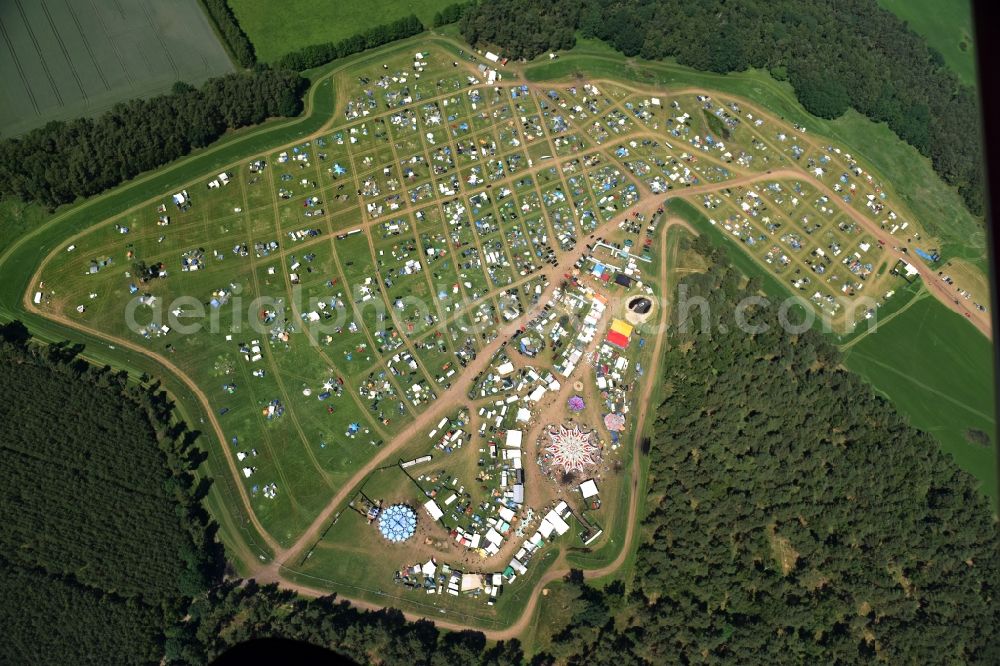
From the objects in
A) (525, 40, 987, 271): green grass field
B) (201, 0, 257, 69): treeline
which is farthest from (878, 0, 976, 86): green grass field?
(201, 0, 257, 69): treeline

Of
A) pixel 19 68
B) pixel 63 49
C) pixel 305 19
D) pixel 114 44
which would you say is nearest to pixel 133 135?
pixel 114 44

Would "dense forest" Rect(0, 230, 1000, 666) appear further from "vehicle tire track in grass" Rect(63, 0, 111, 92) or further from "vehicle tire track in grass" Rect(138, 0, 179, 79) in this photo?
"vehicle tire track in grass" Rect(138, 0, 179, 79)

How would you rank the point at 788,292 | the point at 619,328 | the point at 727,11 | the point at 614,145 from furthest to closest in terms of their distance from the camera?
the point at 727,11 < the point at 614,145 < the point at 788,292 < the point at 619,328

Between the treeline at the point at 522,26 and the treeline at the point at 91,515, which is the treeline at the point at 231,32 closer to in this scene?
the treeline at the point at 522,26

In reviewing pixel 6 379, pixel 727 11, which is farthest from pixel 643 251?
pixel 6 379

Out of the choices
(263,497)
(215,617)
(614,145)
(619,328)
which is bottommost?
(215,617)

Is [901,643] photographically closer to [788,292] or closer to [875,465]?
[875,465]
